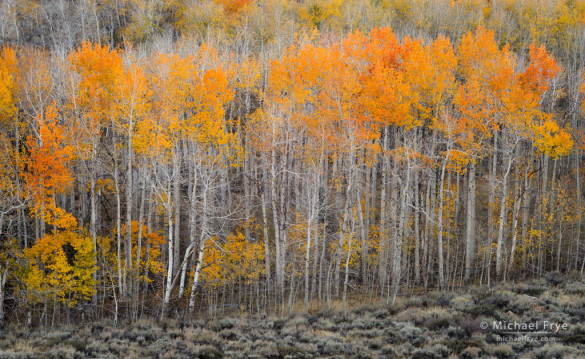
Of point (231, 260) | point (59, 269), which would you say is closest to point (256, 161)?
point (231, 260)

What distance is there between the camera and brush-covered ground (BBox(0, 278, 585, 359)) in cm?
1034

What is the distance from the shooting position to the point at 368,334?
1281cm

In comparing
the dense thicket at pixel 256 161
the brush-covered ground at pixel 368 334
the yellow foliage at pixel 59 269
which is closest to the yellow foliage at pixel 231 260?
the dense thicket at pixel 256 161

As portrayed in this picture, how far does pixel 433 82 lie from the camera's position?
64.6 feet

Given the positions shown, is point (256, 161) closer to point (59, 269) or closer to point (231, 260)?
point (231, 260)

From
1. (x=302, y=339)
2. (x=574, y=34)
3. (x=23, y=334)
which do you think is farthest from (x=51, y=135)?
(x=574, y=34)

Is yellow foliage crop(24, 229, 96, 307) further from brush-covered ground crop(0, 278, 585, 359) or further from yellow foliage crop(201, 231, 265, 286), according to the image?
yellow foliage crop(201, 231, 265, 286)

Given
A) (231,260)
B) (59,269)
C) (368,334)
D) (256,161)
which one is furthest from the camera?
(256,161)

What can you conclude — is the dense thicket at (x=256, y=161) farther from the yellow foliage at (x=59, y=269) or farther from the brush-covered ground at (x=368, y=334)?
the brush-covered ground at (x=368, y=334)

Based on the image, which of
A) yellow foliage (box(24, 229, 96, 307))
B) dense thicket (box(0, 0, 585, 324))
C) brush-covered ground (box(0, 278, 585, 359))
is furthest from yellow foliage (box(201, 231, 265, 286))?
yellow foliage (box(24, 229, 96, 307))

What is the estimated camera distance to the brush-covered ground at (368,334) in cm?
1034

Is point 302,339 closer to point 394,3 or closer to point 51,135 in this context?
point 51,135

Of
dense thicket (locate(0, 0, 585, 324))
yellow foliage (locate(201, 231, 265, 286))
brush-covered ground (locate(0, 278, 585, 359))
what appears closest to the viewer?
brush-covered ground (locate(0, 278, 585, 359))

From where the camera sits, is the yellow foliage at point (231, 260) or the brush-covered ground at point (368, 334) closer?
the brush-covered ground at point (368, 334)
